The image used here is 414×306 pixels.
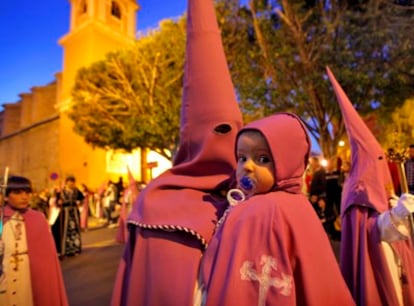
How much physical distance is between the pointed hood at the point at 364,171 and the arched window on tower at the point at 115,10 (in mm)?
28609

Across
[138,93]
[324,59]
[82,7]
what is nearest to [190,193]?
[324,59]

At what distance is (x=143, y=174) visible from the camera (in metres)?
24.9

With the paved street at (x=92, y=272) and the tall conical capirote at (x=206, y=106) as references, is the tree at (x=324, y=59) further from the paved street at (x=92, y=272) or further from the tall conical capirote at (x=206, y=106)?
the tall conical capirote at (x=206, y=106)

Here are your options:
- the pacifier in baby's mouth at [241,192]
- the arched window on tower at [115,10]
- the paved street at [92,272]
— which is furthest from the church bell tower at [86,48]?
the pacifier in baby's mouth at [241,192]

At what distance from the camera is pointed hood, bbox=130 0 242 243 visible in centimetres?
147

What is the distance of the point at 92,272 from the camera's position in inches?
258

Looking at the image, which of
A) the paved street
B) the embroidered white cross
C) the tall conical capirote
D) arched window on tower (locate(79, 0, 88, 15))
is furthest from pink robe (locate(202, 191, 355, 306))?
arched window on tower (locate(79, 0, 88, 15))

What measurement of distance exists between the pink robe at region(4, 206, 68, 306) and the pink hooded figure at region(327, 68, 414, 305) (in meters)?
2.61

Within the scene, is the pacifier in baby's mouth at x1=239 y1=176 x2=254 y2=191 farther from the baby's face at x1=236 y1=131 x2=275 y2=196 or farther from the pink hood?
the pink hood

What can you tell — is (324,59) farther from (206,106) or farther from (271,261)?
(271,261)

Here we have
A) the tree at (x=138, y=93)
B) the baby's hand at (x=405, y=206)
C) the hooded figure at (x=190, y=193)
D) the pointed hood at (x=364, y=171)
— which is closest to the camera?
the hooded figure at (x=190, y=193)

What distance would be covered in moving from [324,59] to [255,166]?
10.3 m

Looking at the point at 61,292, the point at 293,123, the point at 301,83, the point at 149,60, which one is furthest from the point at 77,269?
the point at 149,60

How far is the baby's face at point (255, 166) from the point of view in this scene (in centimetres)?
145
